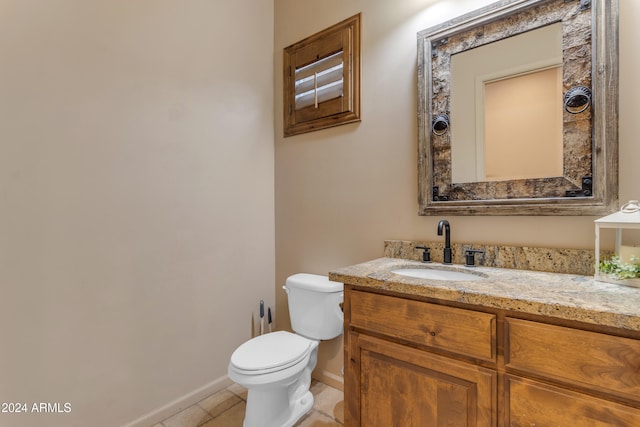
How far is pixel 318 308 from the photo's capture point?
67.7 inches

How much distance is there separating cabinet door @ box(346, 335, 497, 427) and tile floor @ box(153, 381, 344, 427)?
1.89 ft

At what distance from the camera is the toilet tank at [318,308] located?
1.70 metres

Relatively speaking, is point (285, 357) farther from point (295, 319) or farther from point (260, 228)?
point (260, 228)

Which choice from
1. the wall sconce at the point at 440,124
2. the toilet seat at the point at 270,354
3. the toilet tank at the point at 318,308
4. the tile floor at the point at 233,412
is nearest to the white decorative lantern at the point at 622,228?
the wall sconce at the point at 440,124

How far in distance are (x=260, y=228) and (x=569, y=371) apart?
1.81m

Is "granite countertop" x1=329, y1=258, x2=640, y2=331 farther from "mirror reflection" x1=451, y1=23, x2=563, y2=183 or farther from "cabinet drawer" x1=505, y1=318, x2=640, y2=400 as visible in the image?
"mirror reflection" x1=451, y1=23, x2=563, y2=183

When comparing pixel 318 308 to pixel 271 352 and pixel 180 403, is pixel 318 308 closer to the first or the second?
pixel 271 352

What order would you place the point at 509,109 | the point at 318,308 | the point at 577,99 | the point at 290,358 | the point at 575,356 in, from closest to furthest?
1. the point at 575,356
2. the point at 577,99
3. the point at 509,109
4. the point at 290,358
5. the point at 318,308

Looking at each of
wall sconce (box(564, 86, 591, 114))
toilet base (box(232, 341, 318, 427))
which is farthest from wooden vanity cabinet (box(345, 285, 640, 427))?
wall sconce (box(564, 86, 591, 114))

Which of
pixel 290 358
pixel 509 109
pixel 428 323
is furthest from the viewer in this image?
pixel 290 358

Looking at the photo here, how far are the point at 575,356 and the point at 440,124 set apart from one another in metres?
1.08

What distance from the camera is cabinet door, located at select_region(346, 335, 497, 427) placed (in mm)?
930

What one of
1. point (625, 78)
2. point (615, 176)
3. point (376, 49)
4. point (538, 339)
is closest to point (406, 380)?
point (538, 339)

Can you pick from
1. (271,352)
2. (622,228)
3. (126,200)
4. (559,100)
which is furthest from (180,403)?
(559,100)
